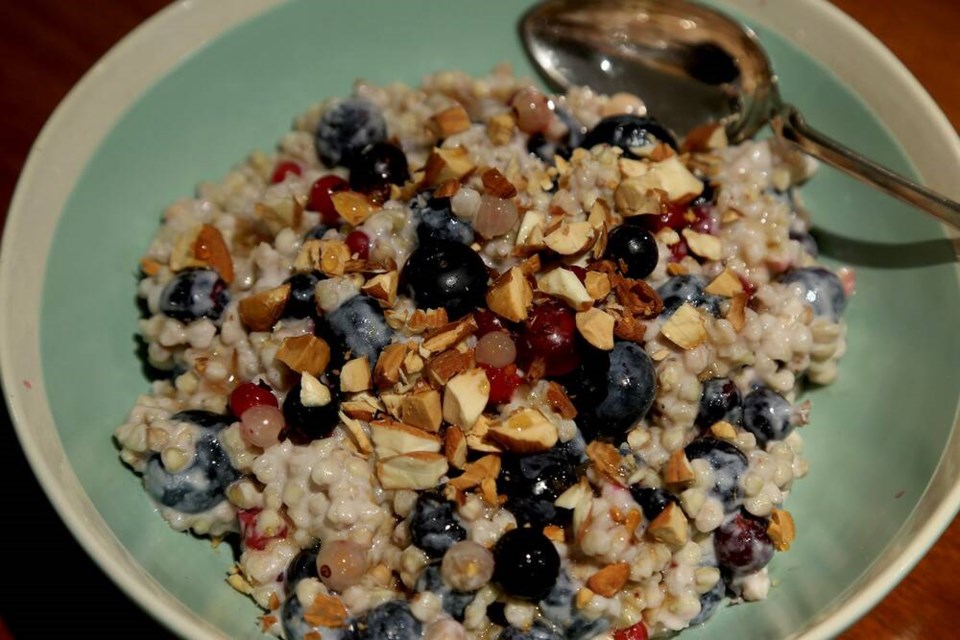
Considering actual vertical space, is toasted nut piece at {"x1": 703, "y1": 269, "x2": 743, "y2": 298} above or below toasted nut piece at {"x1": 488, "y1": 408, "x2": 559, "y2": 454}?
above

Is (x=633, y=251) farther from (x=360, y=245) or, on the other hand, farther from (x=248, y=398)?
(x=248, y=398)

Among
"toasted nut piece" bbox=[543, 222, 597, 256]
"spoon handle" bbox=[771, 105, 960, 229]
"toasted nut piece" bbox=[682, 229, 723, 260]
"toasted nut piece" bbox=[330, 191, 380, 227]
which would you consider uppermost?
"spoon handle" bbox=[771, 105, 960, 229]

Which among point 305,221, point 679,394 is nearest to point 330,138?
point 305,221

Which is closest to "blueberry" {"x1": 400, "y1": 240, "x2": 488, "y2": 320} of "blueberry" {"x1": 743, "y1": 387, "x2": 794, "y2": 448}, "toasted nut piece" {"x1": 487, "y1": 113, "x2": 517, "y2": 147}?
"toasted nut piece" {"x1": 487, "y1": 113, "x2": 517, "y2": 147}

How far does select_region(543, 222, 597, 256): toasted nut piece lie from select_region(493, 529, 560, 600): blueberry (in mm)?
313

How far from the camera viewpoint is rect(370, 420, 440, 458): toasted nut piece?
936 mm

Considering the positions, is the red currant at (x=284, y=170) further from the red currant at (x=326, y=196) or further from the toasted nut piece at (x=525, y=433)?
the toasted nut piece at (x=525, y=433)

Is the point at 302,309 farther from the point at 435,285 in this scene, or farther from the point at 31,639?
the point at 31,639

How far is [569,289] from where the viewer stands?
97 cm

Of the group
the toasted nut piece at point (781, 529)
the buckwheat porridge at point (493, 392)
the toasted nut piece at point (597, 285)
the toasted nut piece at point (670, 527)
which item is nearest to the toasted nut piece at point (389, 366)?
the buckwheat porridge at point (493, 392)

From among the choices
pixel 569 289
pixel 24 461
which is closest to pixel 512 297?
pixel 569 289

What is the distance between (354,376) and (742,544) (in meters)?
0.45

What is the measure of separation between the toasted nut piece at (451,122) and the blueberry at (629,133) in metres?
0.17

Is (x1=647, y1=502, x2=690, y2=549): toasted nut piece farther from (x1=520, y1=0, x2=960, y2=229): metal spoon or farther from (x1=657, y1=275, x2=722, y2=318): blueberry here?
(x1=520, y1=0, x2=960, y2=229): metal spoon
